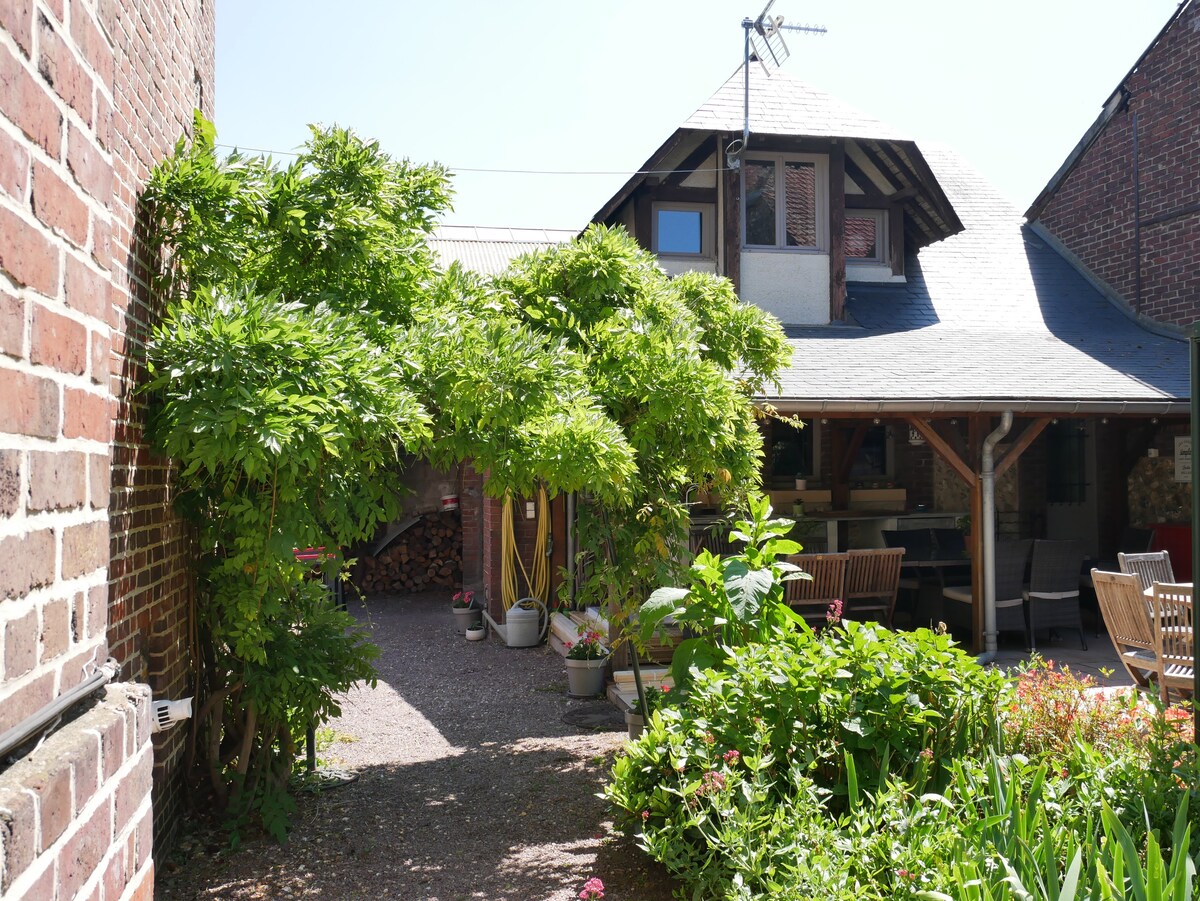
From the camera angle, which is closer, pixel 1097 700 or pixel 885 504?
pixel 1097 700

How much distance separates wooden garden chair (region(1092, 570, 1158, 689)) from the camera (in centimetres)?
600

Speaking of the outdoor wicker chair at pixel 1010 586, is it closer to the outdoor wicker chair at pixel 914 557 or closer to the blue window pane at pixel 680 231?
the outdoor wicker chair at pixel 914 557

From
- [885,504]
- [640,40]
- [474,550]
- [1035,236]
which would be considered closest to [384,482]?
[640,40]

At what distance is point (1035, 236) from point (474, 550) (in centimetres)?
882

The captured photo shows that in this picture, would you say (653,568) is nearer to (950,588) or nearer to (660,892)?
(660,892)

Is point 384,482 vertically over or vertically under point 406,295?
under

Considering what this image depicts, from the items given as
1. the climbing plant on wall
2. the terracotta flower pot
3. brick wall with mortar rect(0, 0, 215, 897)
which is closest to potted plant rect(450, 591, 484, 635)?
the terracotta flower pot

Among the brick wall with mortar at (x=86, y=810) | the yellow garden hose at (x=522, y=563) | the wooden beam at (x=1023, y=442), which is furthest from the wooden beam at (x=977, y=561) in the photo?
the brick wall with mortar at (x=86, y=810)

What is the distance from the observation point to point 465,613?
11.9m

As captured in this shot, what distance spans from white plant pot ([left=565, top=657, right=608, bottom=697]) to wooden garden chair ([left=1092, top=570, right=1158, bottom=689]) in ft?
12.9

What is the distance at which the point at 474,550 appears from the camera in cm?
1290

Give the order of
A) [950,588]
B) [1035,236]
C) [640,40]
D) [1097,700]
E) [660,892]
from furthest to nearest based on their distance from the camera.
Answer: [1035,236] < [640,40] < [950,588] < [1097,700] < [660,892]

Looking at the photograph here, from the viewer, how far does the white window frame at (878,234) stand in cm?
1171

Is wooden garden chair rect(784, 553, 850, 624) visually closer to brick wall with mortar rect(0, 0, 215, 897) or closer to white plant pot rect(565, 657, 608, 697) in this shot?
white plant pot rect(565, 657, 608, 697)
